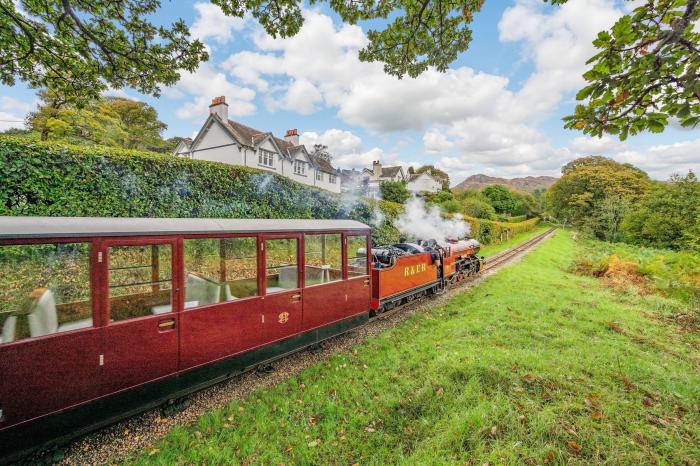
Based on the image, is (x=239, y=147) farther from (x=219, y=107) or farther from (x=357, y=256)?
(x=357, y=256)

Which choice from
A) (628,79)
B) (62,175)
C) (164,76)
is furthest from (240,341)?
(62,175)

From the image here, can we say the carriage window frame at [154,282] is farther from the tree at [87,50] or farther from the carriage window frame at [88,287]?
the tree at [87,50]

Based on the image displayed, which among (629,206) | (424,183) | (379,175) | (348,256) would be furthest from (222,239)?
(424,183)

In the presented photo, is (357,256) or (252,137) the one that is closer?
(357,256)

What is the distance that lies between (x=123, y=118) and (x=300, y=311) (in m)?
38.1

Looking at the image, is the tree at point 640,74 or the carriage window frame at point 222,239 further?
the carriage window frame at point 222,239

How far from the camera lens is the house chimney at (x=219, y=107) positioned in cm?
2644

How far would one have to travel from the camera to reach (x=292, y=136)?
34188 millimetres

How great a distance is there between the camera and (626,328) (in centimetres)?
788

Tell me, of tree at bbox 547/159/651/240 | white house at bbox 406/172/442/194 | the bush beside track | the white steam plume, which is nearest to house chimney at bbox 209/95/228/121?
the bush beside track

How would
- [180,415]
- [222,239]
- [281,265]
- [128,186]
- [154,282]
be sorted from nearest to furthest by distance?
[154,282]
[180,415]
[222,239]
[281,265]
[128,186]

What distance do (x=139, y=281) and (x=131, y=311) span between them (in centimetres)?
41

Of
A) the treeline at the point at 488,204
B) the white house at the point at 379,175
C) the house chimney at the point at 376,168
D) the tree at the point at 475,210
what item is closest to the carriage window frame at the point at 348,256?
the treeline at the point at 488,204

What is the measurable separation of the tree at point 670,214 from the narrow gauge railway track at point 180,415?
34.7 metres
